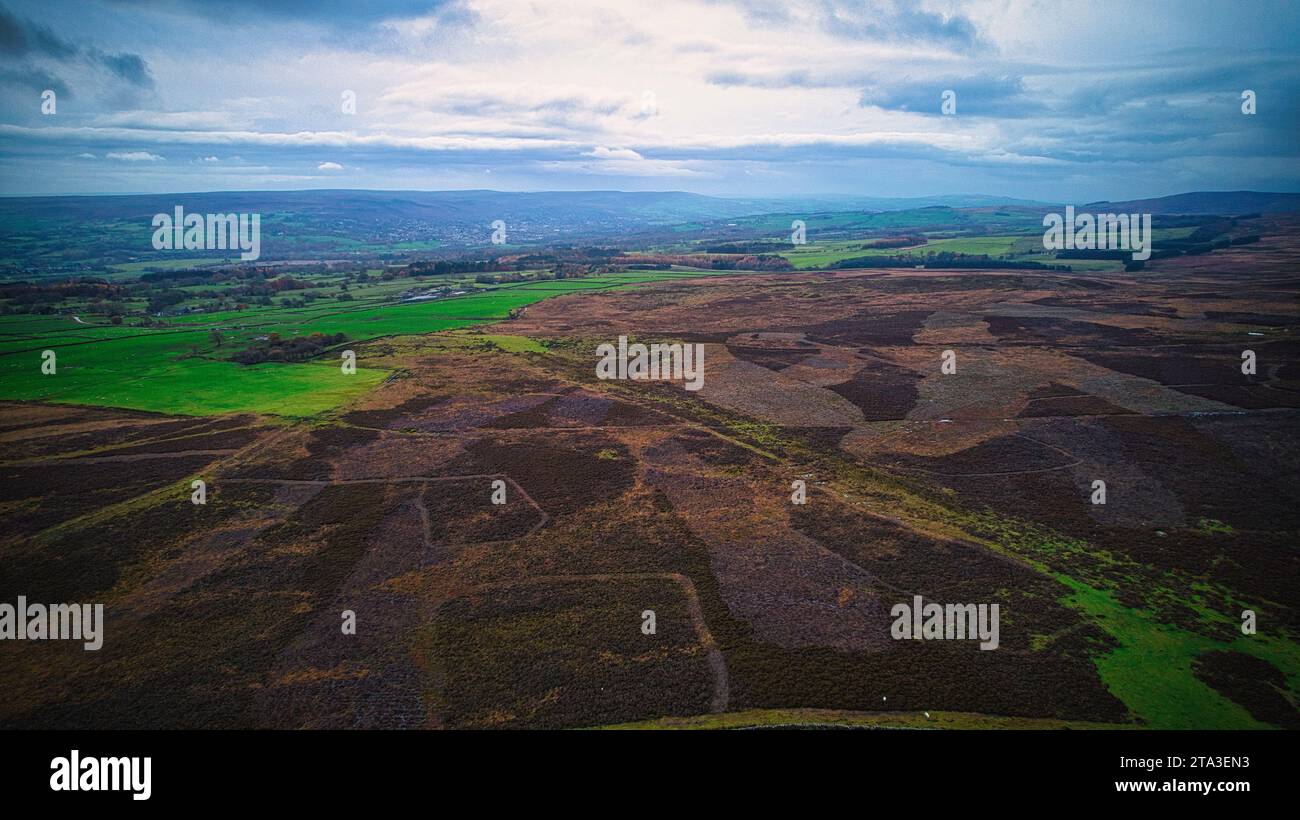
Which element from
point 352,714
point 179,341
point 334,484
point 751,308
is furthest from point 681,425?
point 179,341

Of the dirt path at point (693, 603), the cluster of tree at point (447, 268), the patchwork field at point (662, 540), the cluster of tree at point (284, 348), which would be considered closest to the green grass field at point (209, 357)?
the patchwork field at point (662, 540)

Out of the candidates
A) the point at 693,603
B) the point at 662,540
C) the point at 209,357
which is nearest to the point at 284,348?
the point at 209,357

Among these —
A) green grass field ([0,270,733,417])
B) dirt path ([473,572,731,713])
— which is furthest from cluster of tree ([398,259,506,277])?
dirt path ([473,572,731,713])

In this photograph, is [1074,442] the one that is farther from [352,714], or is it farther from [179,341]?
[179,341]

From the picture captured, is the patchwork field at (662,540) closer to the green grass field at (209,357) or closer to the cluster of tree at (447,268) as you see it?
the green grass field at (209,357)

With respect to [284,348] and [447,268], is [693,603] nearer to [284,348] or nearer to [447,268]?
[284,348]

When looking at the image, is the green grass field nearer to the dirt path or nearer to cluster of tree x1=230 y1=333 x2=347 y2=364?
cluster of tree x1=230 y1=333 x2=347 y2=364
